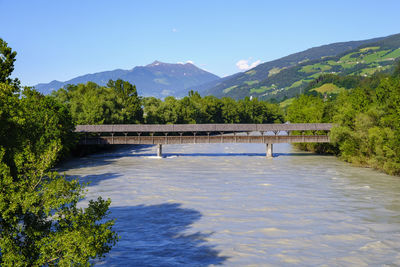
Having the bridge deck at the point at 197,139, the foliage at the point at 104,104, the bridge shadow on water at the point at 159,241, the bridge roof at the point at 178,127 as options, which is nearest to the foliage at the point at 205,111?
the foliage at the point at 104,104

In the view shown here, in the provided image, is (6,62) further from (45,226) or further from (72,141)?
(45,226)

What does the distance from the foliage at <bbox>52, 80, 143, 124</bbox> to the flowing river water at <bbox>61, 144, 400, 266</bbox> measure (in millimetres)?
18755

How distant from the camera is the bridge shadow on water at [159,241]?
55.2 ft

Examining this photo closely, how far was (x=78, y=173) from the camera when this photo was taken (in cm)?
3822

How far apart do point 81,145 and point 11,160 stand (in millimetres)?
32464

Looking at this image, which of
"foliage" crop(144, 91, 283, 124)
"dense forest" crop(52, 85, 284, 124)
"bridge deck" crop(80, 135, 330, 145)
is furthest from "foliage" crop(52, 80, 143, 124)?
"foliage" crop(144, 91, 283, 124)

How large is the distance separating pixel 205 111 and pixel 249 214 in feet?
261

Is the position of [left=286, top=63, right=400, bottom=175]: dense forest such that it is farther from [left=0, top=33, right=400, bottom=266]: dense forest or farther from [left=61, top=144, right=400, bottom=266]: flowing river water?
[left=61, top=144, right=400, bottom=266]: flowing river water

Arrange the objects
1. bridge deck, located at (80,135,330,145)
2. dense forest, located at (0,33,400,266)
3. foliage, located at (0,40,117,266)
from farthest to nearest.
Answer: bridge deck, located at (80,135,330,145) → dense forest, located at (0,33,400,266) → foliage, located at (0,40,117,266)

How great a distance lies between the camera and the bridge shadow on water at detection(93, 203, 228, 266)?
1681 cm

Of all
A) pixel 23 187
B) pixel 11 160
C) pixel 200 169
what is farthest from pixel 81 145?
pixel 23 187

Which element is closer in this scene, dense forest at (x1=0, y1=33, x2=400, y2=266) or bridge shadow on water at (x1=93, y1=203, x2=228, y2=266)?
dense forest at (x1=0, y1=33, x2=400, y2=266)

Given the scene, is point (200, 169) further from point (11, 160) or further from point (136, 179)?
point (11, 160)

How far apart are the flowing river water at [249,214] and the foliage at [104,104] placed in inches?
738
